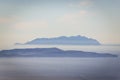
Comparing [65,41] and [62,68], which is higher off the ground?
[65,41]

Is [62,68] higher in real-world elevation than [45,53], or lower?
lower

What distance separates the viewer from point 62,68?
110 inches

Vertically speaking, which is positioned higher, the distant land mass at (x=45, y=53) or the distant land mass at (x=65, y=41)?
the distant land mass at (x=65, y=41)

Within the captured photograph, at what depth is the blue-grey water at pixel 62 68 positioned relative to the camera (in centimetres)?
277

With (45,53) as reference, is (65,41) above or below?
above

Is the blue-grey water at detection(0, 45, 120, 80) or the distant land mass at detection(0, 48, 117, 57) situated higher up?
the distant land mass at detection(0, 48, 117, 57)

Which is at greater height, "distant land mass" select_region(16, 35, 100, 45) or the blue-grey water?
"distant land mass" select_region(16, 35, 100, 45)

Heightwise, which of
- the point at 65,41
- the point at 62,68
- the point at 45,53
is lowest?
the point at 62,68

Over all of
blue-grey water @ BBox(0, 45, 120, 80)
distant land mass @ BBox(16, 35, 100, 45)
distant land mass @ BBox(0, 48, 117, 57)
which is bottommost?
blue-grey water @ BBox(0, 45, 120, 80)

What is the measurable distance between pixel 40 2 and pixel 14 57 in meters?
0.56

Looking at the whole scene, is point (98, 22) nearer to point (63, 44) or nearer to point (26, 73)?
point (63, 44)

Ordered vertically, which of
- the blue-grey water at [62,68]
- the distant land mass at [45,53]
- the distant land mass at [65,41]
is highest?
the distant land mass at [65,41]

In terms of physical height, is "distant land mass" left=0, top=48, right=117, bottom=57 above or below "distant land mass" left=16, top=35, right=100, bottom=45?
below

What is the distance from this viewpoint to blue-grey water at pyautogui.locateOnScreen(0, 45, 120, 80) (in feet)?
9.08
